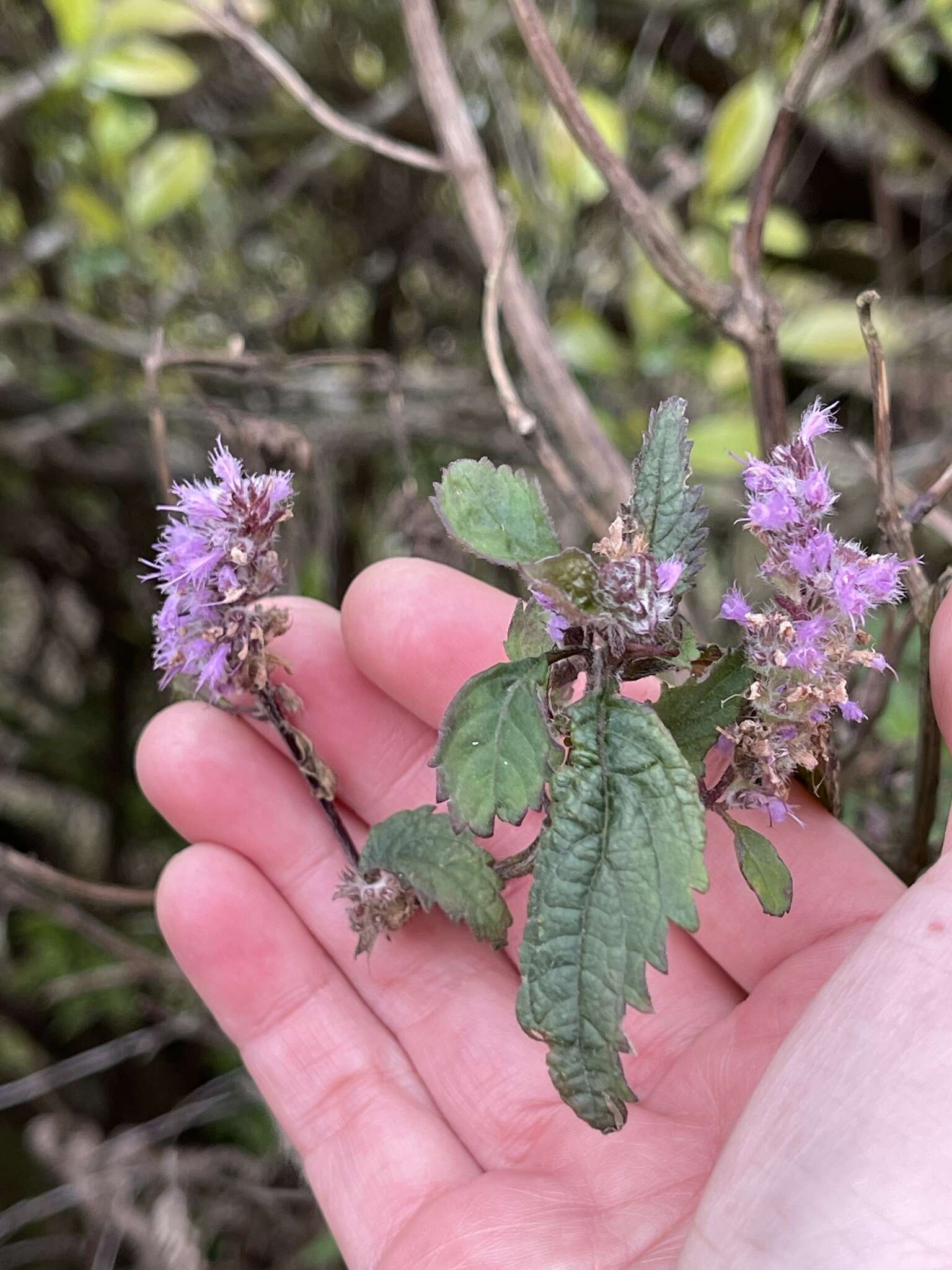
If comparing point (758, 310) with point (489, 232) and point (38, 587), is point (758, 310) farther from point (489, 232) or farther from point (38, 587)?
point (38, 587)

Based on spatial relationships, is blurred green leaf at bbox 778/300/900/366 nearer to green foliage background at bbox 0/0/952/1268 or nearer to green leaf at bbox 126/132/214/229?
green foliage background at bbox 0/0/952/1268

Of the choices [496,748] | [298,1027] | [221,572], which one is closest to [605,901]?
[496,748]

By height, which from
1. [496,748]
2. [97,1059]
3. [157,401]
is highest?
[157,401]

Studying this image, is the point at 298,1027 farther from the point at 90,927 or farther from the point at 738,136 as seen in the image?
the point at 738,136

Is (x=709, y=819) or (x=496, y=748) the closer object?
(x=496, y=748)

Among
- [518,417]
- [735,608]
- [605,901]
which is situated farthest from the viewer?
[518,417]

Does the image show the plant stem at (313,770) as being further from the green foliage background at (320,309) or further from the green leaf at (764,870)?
the green leaf at (764,870)
